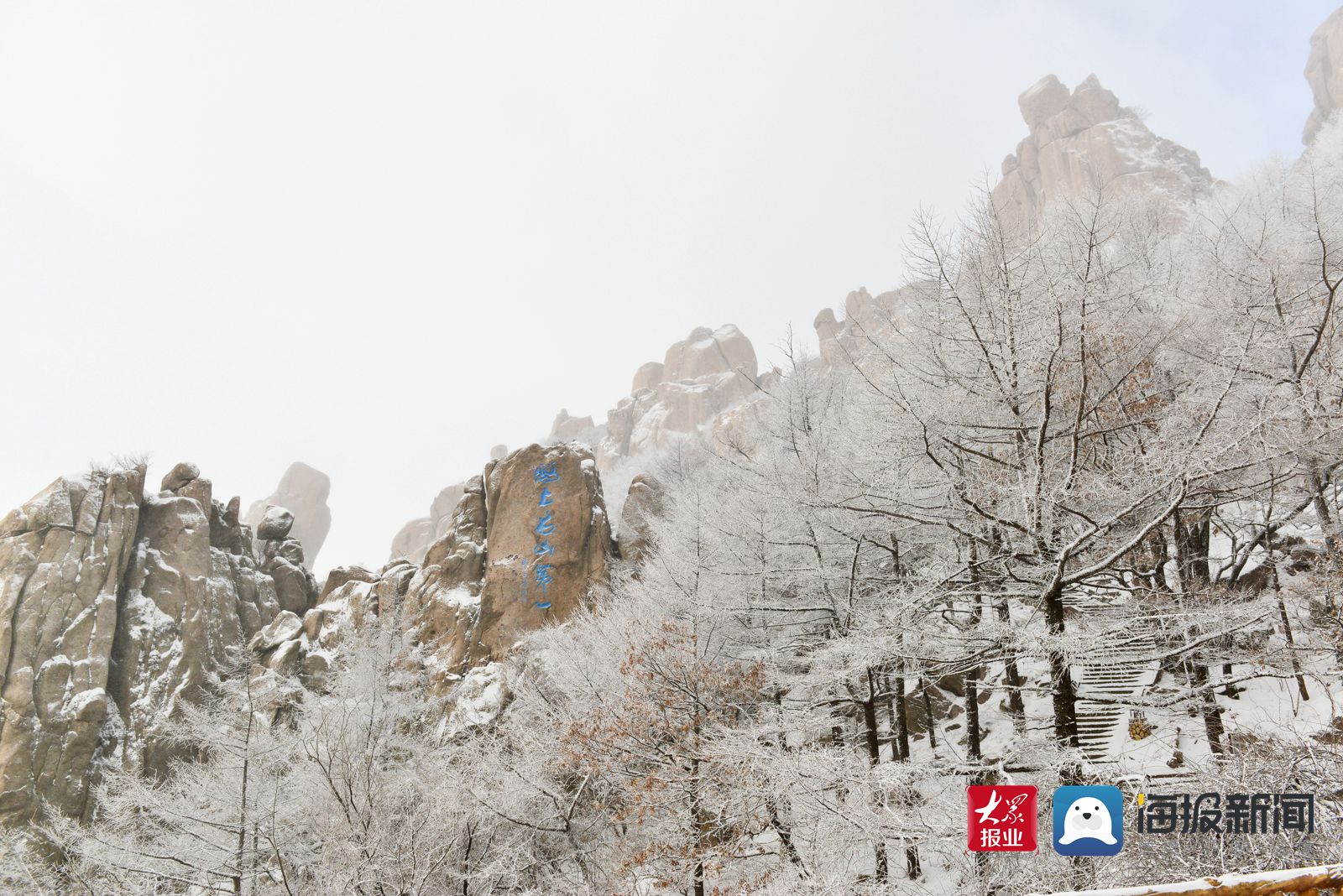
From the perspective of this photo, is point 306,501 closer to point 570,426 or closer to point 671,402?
point 570,426

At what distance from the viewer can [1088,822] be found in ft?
13.4

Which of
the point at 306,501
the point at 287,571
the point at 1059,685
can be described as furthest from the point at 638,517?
the point at 306,501

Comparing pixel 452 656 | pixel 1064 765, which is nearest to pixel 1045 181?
pixel 452 656

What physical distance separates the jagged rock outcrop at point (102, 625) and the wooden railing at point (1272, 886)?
25.3 meters

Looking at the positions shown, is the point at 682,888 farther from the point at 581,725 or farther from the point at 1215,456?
the point at 1215,456

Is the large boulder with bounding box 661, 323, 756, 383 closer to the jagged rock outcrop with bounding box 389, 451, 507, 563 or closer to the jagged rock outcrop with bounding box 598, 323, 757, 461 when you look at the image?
the jagged rock outcrop with bounding box 598, 323, 757, 461

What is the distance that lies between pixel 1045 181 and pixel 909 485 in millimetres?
69121

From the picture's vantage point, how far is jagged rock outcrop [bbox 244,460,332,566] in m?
71.3

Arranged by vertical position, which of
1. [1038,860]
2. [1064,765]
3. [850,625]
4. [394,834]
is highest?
[850,625]

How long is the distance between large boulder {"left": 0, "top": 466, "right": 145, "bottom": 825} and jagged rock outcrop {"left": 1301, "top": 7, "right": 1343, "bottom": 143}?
90.1m

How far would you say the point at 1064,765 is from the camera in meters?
4.36

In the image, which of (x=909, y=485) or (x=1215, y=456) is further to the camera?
(x=909, y=485)

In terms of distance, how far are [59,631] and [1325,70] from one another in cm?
10150

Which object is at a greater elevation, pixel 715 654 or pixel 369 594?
pixel 369 594
